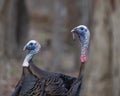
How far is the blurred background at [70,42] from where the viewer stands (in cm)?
808

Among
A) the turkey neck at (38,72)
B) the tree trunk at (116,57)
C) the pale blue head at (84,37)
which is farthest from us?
the pale blue head at (84,37)

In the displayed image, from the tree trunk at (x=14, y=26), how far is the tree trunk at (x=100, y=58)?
7448 millimetres

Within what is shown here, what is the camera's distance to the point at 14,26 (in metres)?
18.6

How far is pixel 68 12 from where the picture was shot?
2408 centimetres

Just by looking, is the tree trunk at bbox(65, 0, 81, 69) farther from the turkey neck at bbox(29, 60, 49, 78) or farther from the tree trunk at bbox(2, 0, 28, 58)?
the turkey neck at bbox(29, 60, 49, 78)

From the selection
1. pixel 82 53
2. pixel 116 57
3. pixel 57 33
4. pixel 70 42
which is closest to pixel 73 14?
pixel 70 42

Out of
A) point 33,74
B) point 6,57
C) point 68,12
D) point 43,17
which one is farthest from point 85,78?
point 43,17

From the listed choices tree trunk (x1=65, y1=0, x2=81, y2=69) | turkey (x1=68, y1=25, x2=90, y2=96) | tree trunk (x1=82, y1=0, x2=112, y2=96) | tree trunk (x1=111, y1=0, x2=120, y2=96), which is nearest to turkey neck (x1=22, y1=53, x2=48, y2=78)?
turkey (x1=68, y1=25, x2=90, y2=96)

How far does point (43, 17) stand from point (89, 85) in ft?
86.1

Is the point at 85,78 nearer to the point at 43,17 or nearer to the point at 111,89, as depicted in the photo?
the point at 111,89

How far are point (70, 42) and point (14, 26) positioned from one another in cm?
774

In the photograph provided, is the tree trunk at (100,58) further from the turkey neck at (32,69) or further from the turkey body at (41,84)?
the turkey neck at (32,69)

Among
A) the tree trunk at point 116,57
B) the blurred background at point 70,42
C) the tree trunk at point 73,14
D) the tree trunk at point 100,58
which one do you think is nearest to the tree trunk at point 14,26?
the blurred background at point 70,42

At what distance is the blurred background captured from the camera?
8078mm
